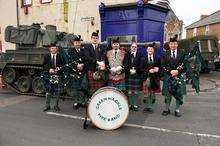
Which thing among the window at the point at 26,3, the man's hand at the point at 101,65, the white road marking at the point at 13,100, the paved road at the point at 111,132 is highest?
the window at the point at 26,3

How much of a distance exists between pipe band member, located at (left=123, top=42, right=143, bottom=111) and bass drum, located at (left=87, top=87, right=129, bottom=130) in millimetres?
1504

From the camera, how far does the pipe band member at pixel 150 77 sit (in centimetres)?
952

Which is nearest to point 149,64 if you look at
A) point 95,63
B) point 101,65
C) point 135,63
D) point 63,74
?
point 135,63

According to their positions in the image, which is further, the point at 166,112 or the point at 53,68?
the point at 53,68

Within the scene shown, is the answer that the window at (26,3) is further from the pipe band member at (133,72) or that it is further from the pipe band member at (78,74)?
the pipe band member at (133,72)

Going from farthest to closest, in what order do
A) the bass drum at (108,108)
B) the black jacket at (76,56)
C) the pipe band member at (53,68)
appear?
1. the pipe band member at (53,68)
2. the black jacket at (76,56)
3. the bass drum at (108,108)

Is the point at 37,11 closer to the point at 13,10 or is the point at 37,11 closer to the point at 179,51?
the point at 13,10

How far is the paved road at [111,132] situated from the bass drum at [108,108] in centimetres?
18

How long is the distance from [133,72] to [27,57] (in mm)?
4649

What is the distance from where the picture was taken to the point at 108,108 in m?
7.96

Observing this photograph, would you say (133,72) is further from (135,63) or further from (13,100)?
(13,100)

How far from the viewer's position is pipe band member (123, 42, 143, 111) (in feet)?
30.8

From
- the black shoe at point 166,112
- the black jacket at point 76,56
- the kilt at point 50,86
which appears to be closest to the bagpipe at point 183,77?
the black shoe at point 166,112

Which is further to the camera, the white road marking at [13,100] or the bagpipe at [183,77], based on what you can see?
the white road marking at [13,100]
